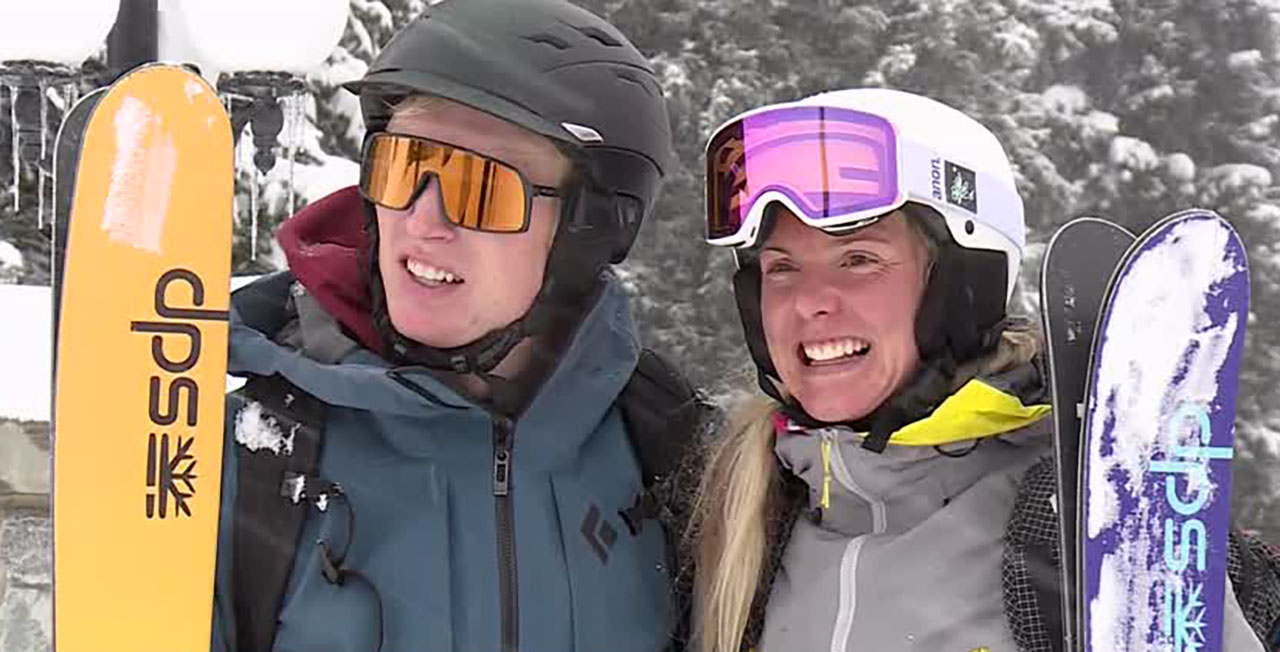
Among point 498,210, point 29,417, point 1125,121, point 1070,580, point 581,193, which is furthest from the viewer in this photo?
point 1125,121

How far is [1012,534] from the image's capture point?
2189 millimetres

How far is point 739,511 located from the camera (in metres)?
2.41

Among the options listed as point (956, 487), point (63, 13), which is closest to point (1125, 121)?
point (63, 13)

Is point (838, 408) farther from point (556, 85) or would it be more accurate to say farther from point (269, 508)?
point (269, 508)

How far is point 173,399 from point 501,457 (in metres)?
0.53

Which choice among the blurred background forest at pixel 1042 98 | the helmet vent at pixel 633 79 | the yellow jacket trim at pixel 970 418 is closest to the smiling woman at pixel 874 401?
the yellow jacket trim at pixel 970 418

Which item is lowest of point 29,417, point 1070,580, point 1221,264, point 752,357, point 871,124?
point 29,417

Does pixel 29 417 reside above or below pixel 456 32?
below

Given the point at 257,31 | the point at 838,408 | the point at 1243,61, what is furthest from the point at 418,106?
the point at 1243,61

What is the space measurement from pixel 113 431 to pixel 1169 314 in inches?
65.6

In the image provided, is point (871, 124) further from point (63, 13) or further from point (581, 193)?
point (63, 13)

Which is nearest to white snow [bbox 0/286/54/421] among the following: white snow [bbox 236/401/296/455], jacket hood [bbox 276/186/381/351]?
jacket hood [bbox 276/186/381/351]

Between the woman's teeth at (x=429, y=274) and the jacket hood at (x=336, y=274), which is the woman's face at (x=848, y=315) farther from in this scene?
the jacket hood at (x=336, y=274)

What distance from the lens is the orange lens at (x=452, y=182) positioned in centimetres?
234
